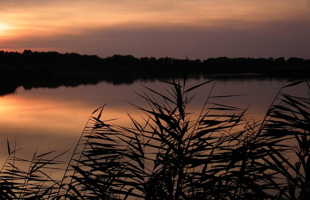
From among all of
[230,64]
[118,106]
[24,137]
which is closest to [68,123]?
[24,137]

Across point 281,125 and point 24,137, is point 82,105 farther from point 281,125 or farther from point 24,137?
point 281,125

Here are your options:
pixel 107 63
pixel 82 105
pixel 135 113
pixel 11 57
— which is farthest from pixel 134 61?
pixel 135 113

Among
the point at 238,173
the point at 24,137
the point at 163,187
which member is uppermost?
the point at 238,173

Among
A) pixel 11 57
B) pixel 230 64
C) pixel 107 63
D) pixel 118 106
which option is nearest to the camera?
pixel 118 106

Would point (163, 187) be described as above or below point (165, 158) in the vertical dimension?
below

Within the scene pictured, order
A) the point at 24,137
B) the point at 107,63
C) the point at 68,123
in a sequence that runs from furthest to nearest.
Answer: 1. the point at 107,63
2. the point at 68,123
3. the point at 24,137

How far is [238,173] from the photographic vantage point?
236 centimetres

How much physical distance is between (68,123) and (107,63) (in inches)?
1667

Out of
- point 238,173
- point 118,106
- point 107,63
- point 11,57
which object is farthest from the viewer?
point 107,63

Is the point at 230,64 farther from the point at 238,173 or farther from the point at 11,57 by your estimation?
the point at 238,173

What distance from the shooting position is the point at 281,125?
251 cm

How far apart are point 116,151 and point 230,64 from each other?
108 ft

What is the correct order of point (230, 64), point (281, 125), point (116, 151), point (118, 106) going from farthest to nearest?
1. point (230, 64)
2. point (118, 106)
3. point (116, 151)
4. point (281, 125)

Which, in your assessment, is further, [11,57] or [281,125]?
[11,57]
